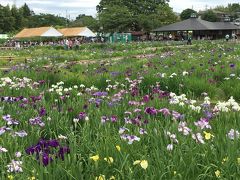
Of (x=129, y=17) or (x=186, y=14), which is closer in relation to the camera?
(x=129, y=17)

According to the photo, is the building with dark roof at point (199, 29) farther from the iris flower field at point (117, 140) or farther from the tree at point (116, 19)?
the iris flower field at point (117, 140)

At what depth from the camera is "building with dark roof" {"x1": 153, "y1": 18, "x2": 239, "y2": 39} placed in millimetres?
49753

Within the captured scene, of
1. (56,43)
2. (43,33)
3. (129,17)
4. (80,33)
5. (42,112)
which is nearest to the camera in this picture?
(42,112)

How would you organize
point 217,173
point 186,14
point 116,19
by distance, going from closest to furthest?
1. point 217,173
2. point 116,19
3. point 186,14

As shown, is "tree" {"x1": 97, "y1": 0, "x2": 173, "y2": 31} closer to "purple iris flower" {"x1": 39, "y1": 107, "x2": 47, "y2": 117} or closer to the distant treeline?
the distant treeline

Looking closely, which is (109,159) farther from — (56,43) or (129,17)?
(129,17)

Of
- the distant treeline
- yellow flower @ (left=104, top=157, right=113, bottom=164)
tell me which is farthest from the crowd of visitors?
yellow flower @ (left=104, top=157, right=113, bottom=164)

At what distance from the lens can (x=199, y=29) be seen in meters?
49.5

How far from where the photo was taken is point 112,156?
2.57 meters

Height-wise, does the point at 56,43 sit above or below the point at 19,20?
below

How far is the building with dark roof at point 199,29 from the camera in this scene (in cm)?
4975

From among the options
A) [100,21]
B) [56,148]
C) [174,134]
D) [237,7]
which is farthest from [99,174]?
[237,7]

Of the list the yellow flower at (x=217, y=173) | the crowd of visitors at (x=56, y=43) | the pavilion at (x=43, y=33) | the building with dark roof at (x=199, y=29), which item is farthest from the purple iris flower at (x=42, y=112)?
the pavilion at (x=43, y=33)

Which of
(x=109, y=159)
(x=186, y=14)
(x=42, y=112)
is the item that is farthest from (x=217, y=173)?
(x=186, y=14)
